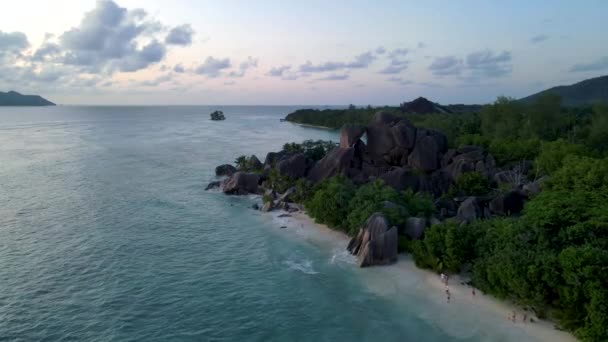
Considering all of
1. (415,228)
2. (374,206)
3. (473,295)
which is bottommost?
(473,295)

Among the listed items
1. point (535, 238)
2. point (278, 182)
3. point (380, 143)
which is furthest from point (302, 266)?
point (380, 143)

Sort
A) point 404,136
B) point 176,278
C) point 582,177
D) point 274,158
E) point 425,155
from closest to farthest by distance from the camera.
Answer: point 176,278
point 582,177
point 425,155
point 404,136
point 274,158

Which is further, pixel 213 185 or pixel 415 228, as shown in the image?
pixel 213 185

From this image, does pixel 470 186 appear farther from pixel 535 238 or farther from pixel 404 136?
pixel 535 238

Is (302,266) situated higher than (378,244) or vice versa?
(378,244)

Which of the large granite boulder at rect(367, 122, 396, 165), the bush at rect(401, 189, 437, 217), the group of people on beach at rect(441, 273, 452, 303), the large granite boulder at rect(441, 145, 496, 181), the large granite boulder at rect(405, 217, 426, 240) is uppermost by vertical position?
the large granite boulder at rect(367, 122, 396, 165)

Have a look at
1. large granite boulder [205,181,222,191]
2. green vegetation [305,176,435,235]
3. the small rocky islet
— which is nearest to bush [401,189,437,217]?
green vegetation [305,176,435,235]

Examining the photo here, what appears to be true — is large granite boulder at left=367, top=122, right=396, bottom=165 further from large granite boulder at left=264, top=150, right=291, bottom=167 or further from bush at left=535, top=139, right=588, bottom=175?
bush at left=535, top=139, right=588, bottom=175

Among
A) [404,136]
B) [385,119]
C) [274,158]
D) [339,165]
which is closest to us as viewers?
[339,165]
